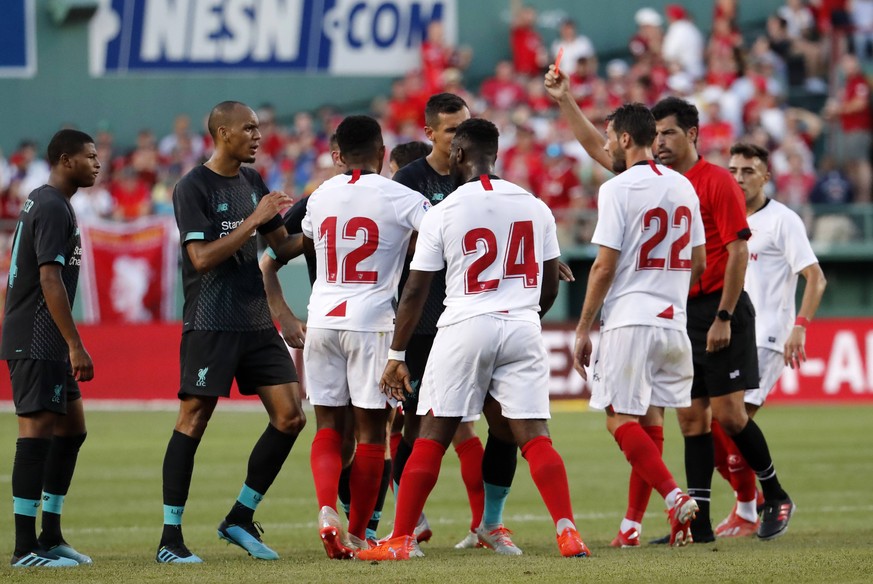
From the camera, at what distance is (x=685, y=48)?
2644 cm

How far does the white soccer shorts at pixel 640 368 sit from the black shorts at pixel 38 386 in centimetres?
299

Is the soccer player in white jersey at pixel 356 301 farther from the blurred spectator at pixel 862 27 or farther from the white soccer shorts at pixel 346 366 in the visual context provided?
the blurred spectator at pixel 862 27

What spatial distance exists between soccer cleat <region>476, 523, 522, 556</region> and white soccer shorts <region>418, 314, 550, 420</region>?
955mm

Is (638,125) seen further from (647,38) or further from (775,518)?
(647,38)

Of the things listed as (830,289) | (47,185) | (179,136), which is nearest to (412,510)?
(47,185)

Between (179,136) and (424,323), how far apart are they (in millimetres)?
17143

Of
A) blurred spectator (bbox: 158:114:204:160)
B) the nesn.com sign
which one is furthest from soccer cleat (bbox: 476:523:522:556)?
the nesn.com sign

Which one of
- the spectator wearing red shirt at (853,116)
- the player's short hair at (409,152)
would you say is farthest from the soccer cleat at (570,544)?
the spectator wearing red shirt at (853,116)

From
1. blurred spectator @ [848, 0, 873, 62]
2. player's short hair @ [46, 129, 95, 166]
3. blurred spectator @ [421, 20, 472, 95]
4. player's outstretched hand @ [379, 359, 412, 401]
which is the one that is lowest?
player's outstretched hand @ [379, 359, 412, 401]

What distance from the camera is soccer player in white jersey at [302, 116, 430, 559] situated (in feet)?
26.7

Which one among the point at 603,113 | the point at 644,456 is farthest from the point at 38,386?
the point at 603,113

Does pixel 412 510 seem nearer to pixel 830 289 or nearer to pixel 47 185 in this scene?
pixel 47 185

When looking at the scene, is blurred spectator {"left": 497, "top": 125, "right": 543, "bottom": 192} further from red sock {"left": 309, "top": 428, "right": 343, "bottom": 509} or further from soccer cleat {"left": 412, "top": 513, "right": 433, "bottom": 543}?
red sock {"left": 309, "top": 428, "right": 343, "bottom": 509}

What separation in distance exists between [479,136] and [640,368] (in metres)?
1.72
